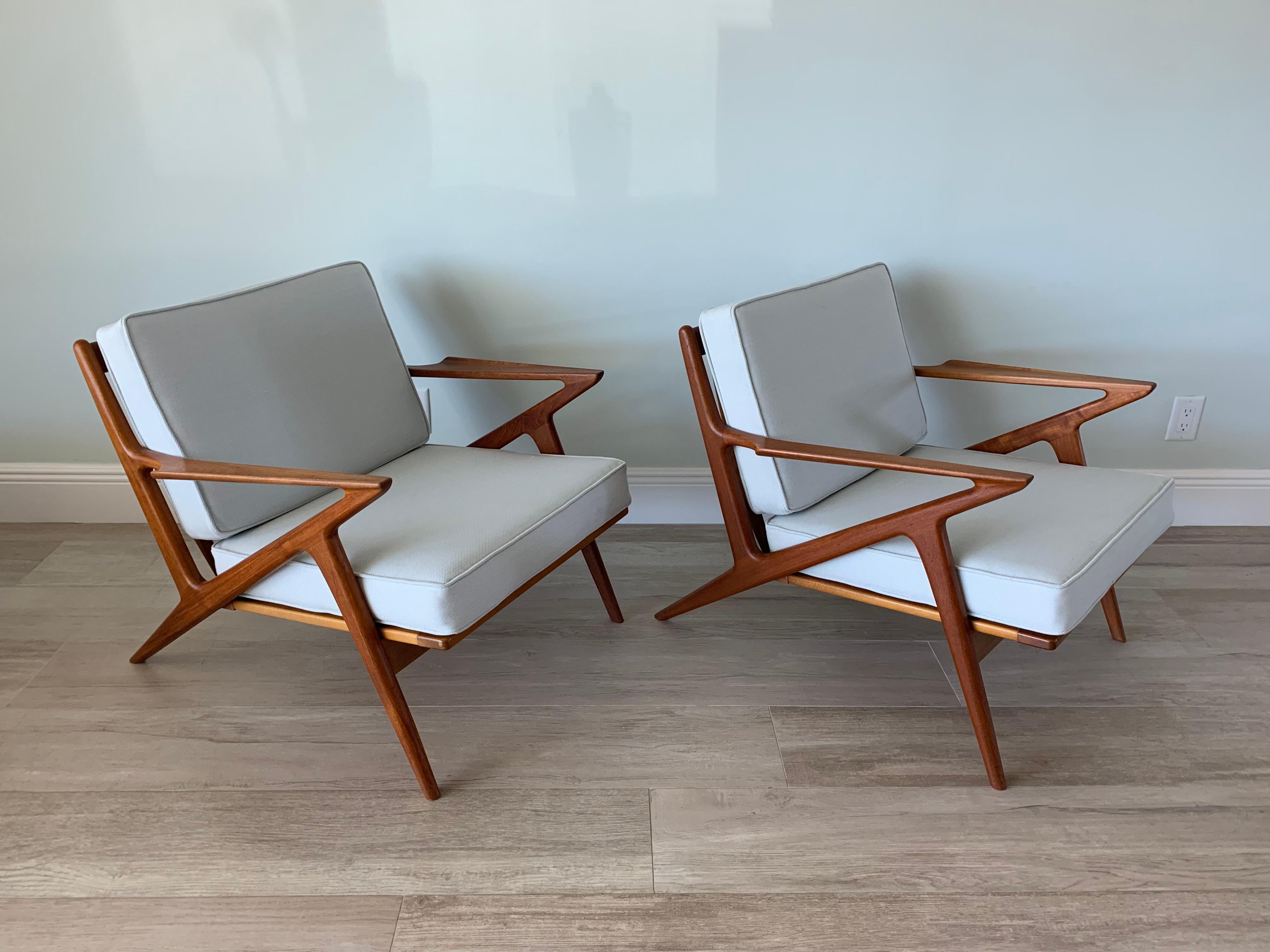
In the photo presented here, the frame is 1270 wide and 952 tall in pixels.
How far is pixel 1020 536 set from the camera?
164cm

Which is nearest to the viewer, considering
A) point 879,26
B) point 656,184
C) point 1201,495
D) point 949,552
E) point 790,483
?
point 949,552

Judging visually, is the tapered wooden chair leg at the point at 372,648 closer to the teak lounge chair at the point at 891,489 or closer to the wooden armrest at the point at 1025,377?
the teak lounge chair at the point at 891,489

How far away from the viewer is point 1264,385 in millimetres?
2480

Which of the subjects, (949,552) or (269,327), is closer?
(949,552)

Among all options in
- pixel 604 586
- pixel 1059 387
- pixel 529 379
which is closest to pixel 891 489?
pixel 1059 387

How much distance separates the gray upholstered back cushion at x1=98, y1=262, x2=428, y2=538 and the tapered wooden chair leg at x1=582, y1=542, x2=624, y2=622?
0.49 m

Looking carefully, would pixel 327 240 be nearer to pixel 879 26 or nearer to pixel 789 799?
pixel 879 26

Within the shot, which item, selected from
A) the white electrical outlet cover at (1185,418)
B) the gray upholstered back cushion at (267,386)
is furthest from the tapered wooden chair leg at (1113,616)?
the gray upholstered back cushion at (267,386)

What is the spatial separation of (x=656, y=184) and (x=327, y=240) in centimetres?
86

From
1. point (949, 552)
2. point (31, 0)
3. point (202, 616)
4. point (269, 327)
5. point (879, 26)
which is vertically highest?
point (31, 0)

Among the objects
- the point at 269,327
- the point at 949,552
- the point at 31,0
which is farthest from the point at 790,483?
the point at 31,0

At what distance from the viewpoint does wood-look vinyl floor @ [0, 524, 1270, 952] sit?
1.42 m

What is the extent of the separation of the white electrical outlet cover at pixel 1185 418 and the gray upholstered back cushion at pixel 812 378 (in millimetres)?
900

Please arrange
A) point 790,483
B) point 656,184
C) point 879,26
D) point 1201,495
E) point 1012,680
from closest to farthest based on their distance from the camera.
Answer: point 790,483 → point 1012,680 → point 879,26 → point 656,184 → point 1201,495
